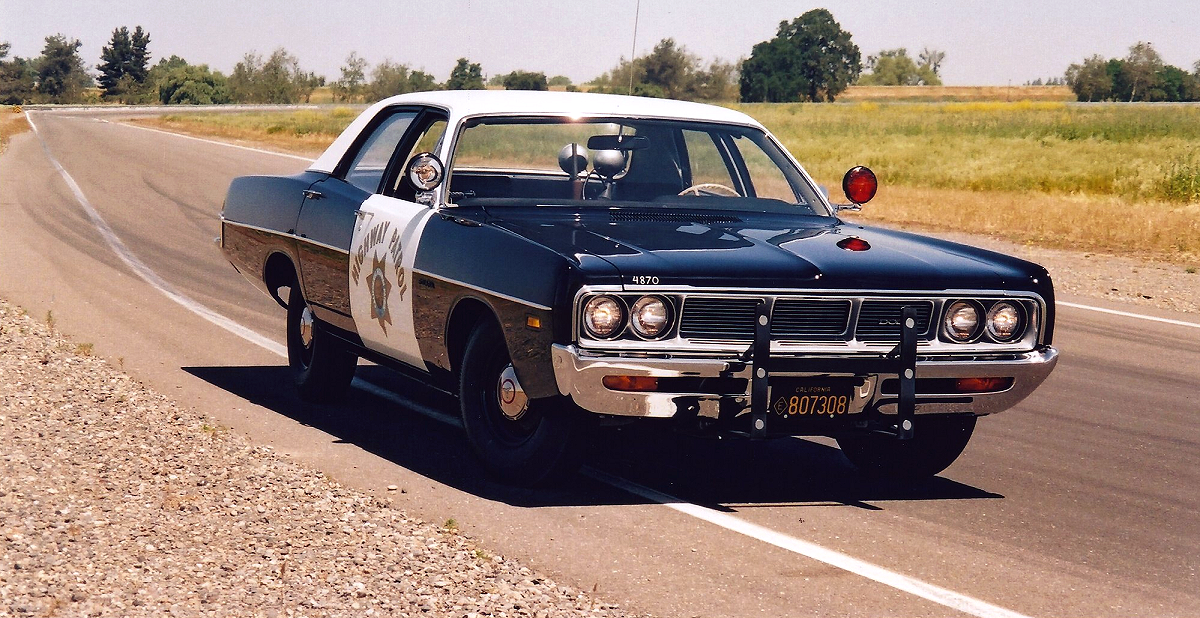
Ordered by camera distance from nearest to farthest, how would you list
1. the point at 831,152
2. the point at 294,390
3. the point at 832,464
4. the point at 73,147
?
the point at 832,464 → the point at 294,390 → the point at 73,147 → the point at 831,152

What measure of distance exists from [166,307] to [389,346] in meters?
5.37

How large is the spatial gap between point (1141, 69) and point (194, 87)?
3409 inches

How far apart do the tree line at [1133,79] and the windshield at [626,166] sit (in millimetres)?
123701

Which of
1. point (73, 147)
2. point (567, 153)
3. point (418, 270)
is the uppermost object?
point (567, 153)

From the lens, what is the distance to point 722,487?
21.4ft

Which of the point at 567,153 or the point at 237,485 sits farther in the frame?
the point at 567,153

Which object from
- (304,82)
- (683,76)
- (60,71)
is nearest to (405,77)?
(683,76)

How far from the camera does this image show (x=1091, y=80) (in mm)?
127375

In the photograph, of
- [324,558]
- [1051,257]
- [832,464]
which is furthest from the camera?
[1051,257]

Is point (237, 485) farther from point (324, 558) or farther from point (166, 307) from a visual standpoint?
point (166, 307)

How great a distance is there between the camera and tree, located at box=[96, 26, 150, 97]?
173 metres

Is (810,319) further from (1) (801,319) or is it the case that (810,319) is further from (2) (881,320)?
(2) (881,320)

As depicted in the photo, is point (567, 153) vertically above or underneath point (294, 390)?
above

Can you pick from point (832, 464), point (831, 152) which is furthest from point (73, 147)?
point (832, 464)
